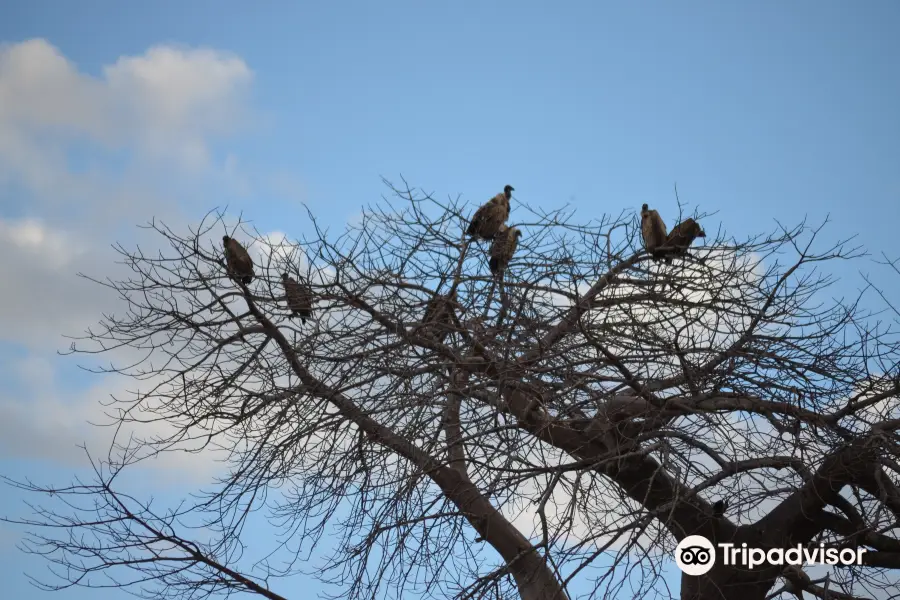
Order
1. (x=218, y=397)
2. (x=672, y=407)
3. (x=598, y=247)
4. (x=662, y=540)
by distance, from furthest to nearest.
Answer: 1. (x=218, y=397)
2. (x=598, y=247)
3. (x=672, y=407)
4. (x=662, y=540)

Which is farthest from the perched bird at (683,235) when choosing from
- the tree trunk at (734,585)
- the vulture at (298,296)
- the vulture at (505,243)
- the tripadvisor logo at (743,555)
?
the vulture at (298,296)

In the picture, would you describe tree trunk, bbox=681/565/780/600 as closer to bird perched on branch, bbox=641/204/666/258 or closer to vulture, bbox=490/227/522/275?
bird perched on branch, bbox=641/204/666/258

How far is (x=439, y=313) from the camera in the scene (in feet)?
22.6

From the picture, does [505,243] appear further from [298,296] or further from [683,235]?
[298,296]

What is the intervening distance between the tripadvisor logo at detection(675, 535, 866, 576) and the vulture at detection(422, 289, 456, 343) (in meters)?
2.50

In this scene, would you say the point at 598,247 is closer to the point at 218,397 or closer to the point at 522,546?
the point at 522,546

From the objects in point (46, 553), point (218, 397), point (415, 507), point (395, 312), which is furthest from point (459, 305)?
point (46, 553)

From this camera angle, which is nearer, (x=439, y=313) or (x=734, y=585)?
(x=439, y=313)

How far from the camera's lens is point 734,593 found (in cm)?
717

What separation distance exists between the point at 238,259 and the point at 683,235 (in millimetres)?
4314

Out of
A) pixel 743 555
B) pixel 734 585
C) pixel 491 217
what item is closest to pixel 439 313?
pixel 491 217

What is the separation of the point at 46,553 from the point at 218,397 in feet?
5.97

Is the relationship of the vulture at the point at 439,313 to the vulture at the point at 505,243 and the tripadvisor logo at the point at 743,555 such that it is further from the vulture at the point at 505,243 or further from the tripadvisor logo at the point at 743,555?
the tripadvisor logo at the point at 743,555

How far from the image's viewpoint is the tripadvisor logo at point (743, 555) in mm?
6246
